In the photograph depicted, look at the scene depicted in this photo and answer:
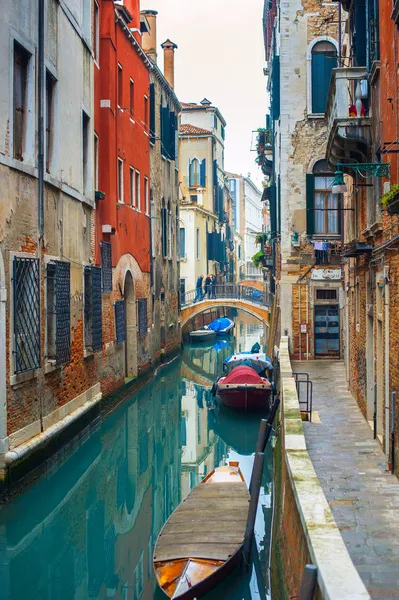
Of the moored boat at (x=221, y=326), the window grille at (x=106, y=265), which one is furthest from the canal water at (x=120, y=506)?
the moored boat at (x=221, y=326)

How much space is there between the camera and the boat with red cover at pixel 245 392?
55.4 feet

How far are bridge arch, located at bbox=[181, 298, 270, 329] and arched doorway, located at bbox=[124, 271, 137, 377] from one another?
10.9 m

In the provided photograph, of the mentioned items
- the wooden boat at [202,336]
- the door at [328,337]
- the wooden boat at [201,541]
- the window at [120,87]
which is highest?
the window at [120,87]

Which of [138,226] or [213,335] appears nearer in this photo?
[138,226]

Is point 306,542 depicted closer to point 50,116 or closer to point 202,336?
point 50,116

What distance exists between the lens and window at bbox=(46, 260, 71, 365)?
11625mm

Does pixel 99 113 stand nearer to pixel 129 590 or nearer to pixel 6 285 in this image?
pixel 6 285

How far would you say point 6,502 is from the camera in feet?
30.4

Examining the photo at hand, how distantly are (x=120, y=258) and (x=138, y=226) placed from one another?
2362mm

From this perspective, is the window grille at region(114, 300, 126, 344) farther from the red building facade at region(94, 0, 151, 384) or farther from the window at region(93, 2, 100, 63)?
the window at region(93, 2, 100, 63)

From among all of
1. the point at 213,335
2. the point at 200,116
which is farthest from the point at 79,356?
the point at 200,116

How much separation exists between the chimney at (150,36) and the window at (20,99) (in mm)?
14968

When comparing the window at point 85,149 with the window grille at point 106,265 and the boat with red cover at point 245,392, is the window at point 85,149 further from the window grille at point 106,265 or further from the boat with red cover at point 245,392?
the boat with red cover at point 245,392

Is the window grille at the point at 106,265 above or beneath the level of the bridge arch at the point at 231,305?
above
